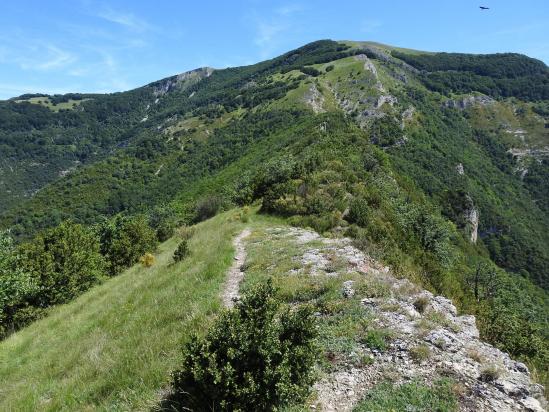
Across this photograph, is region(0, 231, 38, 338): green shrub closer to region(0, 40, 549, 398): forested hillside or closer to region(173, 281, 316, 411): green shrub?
region(0, 40, 549, 398): forested hillside

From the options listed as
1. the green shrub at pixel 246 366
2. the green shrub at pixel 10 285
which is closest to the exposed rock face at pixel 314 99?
the green shrub at pixel 10 285

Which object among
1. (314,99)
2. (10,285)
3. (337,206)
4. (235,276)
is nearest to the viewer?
(235,276)

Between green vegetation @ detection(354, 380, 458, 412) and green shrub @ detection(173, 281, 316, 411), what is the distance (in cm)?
117

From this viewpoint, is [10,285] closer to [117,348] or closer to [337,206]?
[117,348]

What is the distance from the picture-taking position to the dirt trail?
12.7 metres

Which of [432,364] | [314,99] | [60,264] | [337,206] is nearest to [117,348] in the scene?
[432,364]

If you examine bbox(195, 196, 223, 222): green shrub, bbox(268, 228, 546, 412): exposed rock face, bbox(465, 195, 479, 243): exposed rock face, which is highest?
bbox(268, 228, 546, 412): exposed rock face

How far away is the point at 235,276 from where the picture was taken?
1546 centimetres

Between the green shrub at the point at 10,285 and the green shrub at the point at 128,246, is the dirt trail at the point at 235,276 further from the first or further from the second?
the green shrub at the point at 128,246

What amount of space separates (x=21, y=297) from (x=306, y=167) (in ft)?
77.9

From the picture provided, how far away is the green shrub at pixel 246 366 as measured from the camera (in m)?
6.07

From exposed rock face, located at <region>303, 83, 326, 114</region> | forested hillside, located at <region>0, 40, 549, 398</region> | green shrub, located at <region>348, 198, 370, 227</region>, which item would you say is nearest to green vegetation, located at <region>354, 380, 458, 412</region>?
forested hillside, located at <region>0, 40, 549, 398</region>

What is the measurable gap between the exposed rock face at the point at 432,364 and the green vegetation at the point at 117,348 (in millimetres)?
3552

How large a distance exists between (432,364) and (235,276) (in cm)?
919
